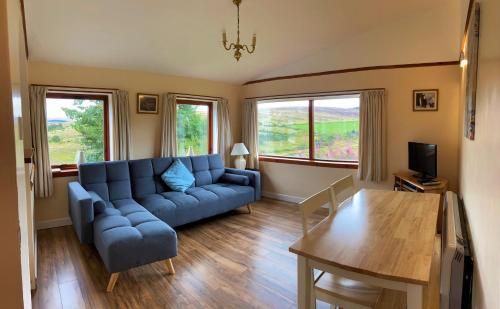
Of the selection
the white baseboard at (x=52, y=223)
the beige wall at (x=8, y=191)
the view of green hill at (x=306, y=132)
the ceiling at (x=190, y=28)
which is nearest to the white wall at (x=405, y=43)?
the ceiling at (x=190, y=28)

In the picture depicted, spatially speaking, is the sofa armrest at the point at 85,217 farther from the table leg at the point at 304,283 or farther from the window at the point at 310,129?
the window at the point at 310,129

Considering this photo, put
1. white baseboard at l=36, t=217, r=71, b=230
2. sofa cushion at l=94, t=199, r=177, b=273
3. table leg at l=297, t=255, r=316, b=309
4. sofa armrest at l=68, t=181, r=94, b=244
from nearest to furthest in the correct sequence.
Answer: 1. table leg at l=297, t=255, r=316, b=309
2. sofa cushion at l=94, t=199, r=177, b=273
3. sofa armrest at l=68, t=181, r=94, b=244
4. white baseboard at l=36, t=217, r=71, b=230

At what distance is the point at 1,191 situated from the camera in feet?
2.98

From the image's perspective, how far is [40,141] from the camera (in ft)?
11.8

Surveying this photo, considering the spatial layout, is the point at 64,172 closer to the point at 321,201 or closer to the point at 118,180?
the point at 118,180

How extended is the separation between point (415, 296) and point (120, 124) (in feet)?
13.2

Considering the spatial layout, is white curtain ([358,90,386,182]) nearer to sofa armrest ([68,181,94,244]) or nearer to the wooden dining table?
the wooden dining table

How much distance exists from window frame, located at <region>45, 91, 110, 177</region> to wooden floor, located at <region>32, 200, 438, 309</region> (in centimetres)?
74

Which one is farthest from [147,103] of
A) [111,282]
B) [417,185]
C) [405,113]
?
[417,185]

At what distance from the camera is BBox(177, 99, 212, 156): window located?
512 centimetres

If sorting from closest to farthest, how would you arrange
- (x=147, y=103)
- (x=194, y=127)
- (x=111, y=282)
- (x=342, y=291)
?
(x=342, y=291)
(x=111, y=282)
(x=147, y=103)
(x=194, y=127)

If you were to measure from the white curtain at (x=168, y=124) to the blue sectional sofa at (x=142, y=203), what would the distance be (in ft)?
0.95

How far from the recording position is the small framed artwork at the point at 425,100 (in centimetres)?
393

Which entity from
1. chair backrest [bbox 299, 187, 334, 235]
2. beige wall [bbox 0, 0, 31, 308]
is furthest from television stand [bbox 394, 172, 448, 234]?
beige wall [bbox 0, 0, 31, 308]
